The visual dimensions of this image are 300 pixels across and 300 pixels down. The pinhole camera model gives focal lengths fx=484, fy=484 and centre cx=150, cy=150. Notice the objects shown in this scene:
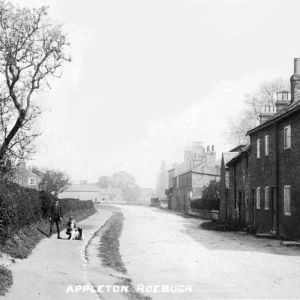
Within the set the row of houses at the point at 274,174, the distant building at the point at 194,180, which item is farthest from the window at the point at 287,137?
the distant building at the point at 194,180

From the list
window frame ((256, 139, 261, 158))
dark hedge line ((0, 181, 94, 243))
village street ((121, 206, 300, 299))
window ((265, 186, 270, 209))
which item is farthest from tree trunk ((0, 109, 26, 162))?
window ((265, 186, 270, 209))

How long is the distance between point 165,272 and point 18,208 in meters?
6.15

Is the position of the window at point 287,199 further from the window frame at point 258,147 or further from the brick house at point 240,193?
the brick house at point 240,193

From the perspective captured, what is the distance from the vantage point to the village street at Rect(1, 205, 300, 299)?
9.74 meters

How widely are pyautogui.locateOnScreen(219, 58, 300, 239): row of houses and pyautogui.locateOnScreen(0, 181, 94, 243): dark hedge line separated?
1127 cm

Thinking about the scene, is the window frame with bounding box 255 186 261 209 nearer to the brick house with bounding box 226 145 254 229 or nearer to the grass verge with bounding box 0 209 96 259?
the brick house with bounding box 226 145 254 229

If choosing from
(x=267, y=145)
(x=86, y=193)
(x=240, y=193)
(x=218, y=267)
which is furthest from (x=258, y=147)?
(x=86, y=193)

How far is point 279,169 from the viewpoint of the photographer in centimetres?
2359

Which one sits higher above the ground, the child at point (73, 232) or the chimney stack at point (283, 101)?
the chimney stack at point (283, 101)

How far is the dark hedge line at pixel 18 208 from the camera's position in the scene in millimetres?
13383

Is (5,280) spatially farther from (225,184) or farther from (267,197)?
(225,184)

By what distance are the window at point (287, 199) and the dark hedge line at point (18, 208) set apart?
11424 mm

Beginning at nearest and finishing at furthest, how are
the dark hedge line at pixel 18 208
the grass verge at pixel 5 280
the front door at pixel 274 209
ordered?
the grass verge at pixel 5 280 → the dark hedge line at pixel 18 208 → the front door at pixel 274 209

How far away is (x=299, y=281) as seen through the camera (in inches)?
455
